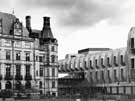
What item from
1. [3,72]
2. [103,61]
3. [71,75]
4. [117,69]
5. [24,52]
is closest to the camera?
[3,72]

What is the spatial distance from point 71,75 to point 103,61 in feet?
A: 73.1

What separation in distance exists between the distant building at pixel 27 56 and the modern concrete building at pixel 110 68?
21.4 meters

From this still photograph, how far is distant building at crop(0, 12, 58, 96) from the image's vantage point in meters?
→ 81.0

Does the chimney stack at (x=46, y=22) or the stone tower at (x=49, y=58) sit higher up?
the chimney stack at (x=46, y=22)

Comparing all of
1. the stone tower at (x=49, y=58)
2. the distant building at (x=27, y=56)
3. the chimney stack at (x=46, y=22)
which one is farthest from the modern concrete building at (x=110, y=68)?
the chimney stack at (x=46, y=22)

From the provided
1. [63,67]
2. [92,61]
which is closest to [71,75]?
[63,67]

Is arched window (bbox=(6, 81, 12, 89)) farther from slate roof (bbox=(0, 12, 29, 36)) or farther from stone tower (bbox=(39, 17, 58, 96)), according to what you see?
stone tower (bbox=(39, 17, 58, 96))

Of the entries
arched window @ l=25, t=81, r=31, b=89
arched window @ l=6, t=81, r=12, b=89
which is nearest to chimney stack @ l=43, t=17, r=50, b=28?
arched window @ l=25, t=81, r=31, b=89

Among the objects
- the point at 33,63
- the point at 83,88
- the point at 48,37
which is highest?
the point at 48,37

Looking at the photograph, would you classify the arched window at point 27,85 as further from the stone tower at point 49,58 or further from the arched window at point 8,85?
the stone tower at point 49,58

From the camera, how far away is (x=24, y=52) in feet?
278

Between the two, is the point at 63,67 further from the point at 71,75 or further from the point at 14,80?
the point at 14,80

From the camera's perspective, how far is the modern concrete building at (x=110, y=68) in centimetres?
9650

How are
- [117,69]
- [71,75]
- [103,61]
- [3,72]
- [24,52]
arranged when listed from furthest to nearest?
[71,75]
[103,61]
[117,69]
[24,52]
[3,72]
